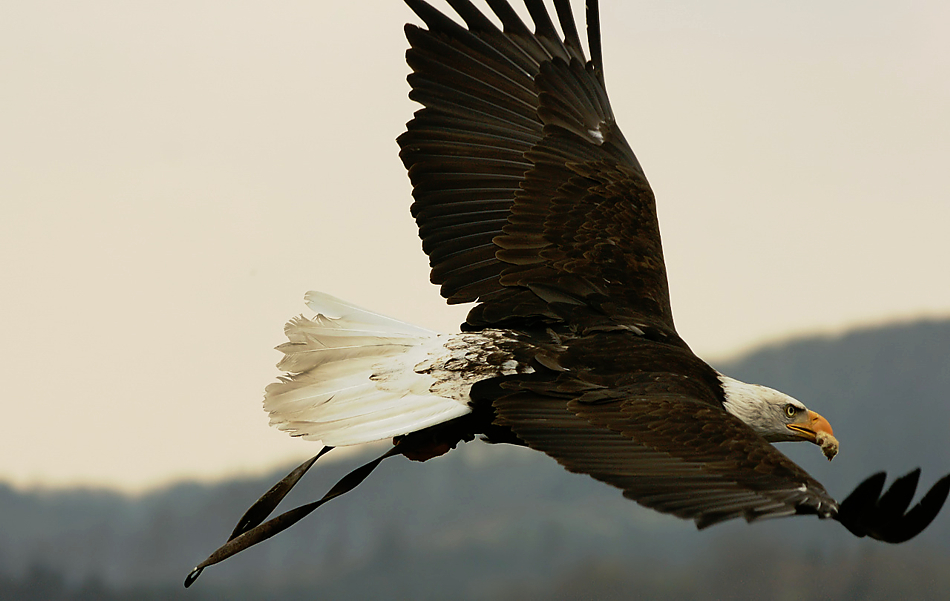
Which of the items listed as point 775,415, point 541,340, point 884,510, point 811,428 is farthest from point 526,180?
point 884,510

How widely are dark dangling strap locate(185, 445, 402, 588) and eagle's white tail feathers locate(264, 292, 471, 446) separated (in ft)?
0.37

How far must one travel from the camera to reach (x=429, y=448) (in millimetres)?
3541

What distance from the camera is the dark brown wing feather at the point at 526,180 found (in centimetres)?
366

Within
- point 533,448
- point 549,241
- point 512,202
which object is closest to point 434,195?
point 512,202

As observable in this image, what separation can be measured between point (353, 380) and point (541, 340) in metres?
0.70

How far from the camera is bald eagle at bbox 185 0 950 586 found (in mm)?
2770

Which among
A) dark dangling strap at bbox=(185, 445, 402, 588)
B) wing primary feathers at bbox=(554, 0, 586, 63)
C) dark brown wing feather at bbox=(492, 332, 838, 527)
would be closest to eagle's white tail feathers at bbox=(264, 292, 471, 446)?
dark dangling strap at bbox=(185, 445, 402, 588)

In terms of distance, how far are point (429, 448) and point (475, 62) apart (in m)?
1.74

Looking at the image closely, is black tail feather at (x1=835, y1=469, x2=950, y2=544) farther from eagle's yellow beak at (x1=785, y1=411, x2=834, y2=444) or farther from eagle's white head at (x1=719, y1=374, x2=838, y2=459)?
eagle's yellow beak at (x1=785, y1=411, x2=834, y2=444)

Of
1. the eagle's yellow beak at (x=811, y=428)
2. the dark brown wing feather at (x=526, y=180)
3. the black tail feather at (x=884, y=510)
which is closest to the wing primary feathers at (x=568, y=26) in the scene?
the dark brown wing feather at (x=526, y=180)

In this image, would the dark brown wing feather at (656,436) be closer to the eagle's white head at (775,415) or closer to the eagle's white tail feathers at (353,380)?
the eagle's white head at (775,415)

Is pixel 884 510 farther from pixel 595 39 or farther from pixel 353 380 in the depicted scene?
pixel 595 39

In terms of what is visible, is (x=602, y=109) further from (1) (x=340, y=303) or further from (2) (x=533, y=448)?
(2) (x=533, y=448)

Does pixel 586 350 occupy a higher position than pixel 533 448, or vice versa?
pixel 586 350
